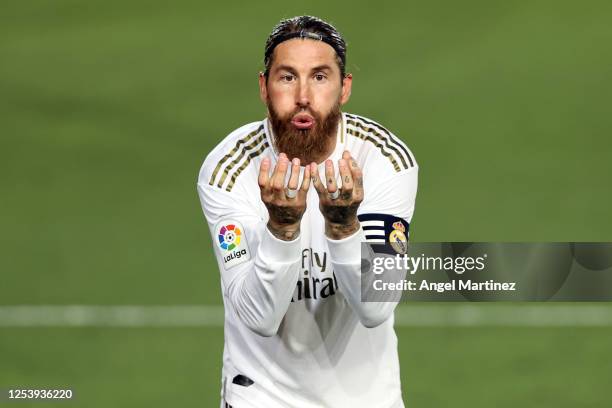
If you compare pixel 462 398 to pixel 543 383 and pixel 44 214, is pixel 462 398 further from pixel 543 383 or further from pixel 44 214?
pixel 44 214

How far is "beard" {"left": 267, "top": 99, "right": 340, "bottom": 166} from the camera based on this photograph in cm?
895

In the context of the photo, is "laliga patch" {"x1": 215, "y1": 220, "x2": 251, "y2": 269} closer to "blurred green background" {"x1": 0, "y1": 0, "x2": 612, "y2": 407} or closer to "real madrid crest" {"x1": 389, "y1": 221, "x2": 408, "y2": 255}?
"real madrid crest" {"x1": 389, "y1": 221, "x2": 408, "y2": 255}

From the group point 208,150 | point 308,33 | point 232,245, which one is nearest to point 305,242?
point 232,245

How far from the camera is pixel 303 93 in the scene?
28.9 feet

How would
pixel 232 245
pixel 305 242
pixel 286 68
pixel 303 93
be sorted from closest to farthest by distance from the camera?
pixel 303 93
pixel 286 68
pixel 232 245
pixel 305 242

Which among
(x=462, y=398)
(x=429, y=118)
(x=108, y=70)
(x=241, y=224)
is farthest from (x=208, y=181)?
(x=108, y=70)

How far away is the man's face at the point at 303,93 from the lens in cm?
→ 887

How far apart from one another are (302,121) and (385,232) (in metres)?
0.83

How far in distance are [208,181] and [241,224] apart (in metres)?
0.43

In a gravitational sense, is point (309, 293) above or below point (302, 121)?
below

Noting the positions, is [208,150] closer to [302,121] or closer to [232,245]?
[232,245]

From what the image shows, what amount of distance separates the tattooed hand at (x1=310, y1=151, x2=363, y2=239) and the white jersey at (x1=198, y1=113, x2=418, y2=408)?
605 mm

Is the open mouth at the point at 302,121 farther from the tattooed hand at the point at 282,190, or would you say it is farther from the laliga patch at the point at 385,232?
the tattooed hand at the point at 282,190

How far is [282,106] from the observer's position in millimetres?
8906
